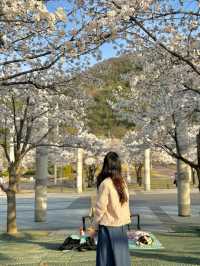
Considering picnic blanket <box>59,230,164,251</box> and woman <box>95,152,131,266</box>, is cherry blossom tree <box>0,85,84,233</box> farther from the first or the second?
woman <box>95,152,131,266</box>

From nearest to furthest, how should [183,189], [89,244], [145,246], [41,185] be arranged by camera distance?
[89,244]
[145,246]
[41,185]
[183,189]

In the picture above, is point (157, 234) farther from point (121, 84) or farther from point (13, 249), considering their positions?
point (121, 84)

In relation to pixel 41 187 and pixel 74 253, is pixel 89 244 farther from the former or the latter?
pixel 41 187

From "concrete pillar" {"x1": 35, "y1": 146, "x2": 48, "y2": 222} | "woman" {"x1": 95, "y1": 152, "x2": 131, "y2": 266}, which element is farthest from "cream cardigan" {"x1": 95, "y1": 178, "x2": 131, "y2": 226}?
"concrete pillar" {"x1": 35, "y1": 146, "x2": 48, "y2": 222}

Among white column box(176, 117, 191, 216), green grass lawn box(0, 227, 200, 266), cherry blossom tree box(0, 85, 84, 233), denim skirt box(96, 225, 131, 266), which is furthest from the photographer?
white column box(176, 117, 191, 216)

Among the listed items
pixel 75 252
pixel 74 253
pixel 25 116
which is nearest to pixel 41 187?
pixel 25 116

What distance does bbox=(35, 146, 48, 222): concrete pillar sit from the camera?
1828 centimetres

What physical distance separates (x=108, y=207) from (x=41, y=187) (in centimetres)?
1250

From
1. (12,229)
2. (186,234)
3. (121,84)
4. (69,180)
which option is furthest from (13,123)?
(69,180)

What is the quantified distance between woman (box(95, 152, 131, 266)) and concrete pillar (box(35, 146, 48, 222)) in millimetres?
12012

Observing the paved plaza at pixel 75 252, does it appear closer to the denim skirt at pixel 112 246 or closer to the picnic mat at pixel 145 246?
the picnic mat at pixel 145 246

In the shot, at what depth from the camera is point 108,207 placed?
6.30 meters

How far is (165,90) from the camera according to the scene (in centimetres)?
1368

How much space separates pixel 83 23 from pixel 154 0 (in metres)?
1.21
